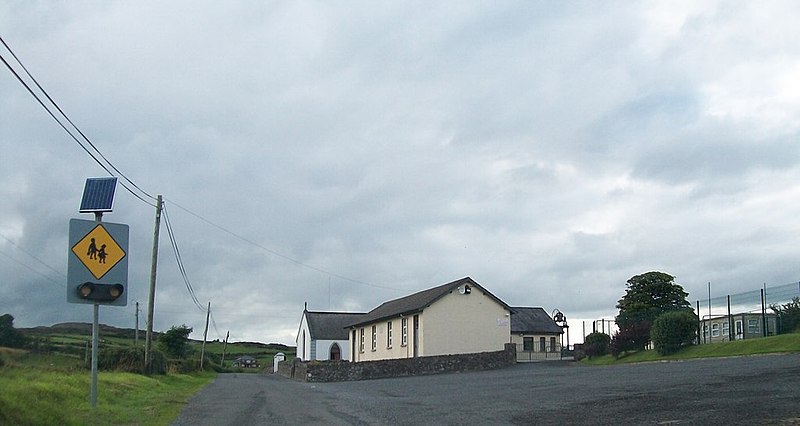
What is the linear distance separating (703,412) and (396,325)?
41.3 metres

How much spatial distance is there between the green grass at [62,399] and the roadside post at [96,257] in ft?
2.71

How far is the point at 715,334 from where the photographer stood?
135 feet

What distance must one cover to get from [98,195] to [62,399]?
398 cm

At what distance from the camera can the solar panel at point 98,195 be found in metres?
16.2

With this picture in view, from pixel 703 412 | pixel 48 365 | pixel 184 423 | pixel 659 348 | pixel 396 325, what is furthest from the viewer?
pixel 396 325

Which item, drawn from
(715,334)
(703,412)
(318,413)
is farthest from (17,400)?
(715,334)

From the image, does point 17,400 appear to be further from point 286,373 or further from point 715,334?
point 286,373

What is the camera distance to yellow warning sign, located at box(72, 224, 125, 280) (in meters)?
15.8

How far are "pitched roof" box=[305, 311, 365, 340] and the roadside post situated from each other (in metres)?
66.5

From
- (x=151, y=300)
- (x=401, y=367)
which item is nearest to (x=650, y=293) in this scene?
(x=401, y=367)

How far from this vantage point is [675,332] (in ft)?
120

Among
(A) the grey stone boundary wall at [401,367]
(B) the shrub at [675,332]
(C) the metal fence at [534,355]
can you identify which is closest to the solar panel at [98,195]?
(A) the grey stone boundary wall at [401,367]

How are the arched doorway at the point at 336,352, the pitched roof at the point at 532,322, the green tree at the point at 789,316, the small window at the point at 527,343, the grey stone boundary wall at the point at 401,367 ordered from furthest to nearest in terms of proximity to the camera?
the arched doorway at the point at 336,352 → the pitched roof at the point at 532,322 → the small window at the point at 527,343 → the grey stone boundary wall at the point at 401,367 → the green tree at the point at 789,316

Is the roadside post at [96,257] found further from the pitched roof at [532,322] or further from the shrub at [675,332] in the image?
the pitched roof at [532,322]
